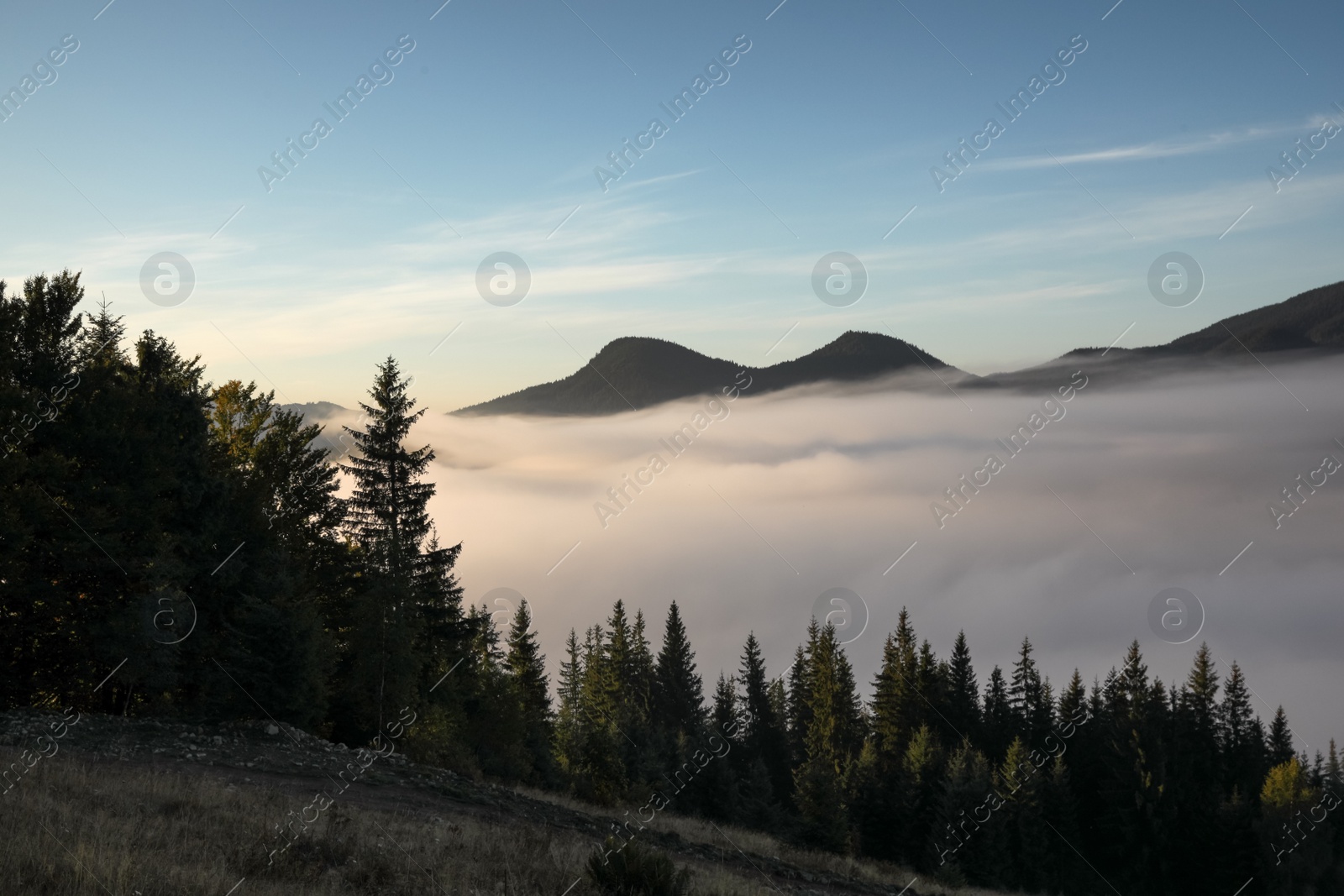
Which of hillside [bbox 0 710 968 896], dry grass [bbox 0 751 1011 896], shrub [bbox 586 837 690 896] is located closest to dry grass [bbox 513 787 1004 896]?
hillside [bbox 0 710 968 896]

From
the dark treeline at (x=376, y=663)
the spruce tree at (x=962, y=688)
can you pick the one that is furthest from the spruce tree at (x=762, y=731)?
the spruce tree at (x=962, y=688)

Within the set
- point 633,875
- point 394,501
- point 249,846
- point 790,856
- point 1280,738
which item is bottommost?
point 1280,738

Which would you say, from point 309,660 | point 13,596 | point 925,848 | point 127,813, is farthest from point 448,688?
point 925,848

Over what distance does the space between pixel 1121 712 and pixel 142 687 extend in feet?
305

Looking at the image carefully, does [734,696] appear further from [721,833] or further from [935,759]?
[721,833]

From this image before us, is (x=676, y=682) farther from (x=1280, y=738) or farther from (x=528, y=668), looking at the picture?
(x=1280, y=738)

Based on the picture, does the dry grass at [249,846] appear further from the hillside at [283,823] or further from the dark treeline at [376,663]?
the dark treeline at [376,663]

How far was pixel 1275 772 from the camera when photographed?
87.4 meters

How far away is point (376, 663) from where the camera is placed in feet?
109

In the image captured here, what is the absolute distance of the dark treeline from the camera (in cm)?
3084

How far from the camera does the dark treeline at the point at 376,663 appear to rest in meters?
30.8

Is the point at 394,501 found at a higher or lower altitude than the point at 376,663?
higher

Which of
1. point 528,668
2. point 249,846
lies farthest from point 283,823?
point 528,668

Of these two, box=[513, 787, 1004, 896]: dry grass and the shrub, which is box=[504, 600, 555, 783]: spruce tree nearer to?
box=[513, 787, 1004, 896]: dry grass
